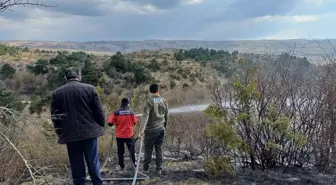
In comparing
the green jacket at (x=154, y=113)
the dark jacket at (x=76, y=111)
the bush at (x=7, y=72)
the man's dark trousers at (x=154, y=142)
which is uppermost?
the dark jacket at (x=76, y=111)

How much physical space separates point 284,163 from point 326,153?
0.80m

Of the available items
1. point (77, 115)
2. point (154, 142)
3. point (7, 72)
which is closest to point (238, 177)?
point (154, 142)

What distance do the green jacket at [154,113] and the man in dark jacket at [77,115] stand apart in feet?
6.41

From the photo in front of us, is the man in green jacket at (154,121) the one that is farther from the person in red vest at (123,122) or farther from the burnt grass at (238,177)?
the person in red vest at (123,122)

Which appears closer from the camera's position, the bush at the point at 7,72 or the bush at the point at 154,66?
the bush at the point at 7,72

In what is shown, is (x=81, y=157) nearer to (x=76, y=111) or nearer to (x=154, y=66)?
(x=76, y=111)

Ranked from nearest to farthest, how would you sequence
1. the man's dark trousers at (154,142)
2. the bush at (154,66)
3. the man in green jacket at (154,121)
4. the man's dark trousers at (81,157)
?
the man's dark trousers at (81,157) < the man in green jacket at (154,121) < the man's dark trousers at (154,142) < the bush at (154,66)

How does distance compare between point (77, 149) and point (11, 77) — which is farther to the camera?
point (11, 77)

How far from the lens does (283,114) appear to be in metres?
8.66

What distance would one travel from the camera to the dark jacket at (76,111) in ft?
21.6

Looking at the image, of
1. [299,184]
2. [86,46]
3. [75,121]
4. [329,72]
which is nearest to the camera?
[75,121]

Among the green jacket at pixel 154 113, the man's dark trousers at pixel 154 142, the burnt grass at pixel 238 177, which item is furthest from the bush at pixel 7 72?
the green jacket at pixel 154 113

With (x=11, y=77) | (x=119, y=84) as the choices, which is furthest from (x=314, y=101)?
(x=11, y=77)

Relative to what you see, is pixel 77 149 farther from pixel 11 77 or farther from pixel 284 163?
pixel 11 77
